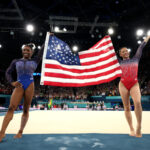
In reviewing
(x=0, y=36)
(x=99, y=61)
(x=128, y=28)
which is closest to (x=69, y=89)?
(x=0, y=36)

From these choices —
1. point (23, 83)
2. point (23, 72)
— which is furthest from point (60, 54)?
point (23, 83)

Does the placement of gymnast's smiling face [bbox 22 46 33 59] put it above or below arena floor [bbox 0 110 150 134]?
above

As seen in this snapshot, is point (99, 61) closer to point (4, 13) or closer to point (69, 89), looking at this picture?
point (4, 13)

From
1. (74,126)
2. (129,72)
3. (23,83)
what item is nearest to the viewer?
(23,83)

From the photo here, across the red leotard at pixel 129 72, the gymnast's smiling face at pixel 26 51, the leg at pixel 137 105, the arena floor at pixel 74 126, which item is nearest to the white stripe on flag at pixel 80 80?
the red leotard at pixel 129 72

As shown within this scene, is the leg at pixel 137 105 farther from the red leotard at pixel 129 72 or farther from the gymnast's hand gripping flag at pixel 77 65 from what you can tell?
the gymnast's hand gripping flag at pixel 77 65

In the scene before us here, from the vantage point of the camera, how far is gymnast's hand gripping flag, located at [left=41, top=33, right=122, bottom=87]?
2.60 metres

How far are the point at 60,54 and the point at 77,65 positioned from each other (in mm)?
383

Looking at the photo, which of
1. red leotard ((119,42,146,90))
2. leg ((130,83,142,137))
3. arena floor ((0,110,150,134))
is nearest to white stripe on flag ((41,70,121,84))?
red leotard ((119,42,146,90))

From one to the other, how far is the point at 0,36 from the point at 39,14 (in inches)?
216

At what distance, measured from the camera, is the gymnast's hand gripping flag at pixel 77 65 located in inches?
102

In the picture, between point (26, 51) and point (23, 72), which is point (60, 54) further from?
point (23, 72)

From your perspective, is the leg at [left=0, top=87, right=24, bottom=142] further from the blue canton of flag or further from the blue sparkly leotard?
Result: the blue canton of flag

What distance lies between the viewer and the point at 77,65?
281 cm
